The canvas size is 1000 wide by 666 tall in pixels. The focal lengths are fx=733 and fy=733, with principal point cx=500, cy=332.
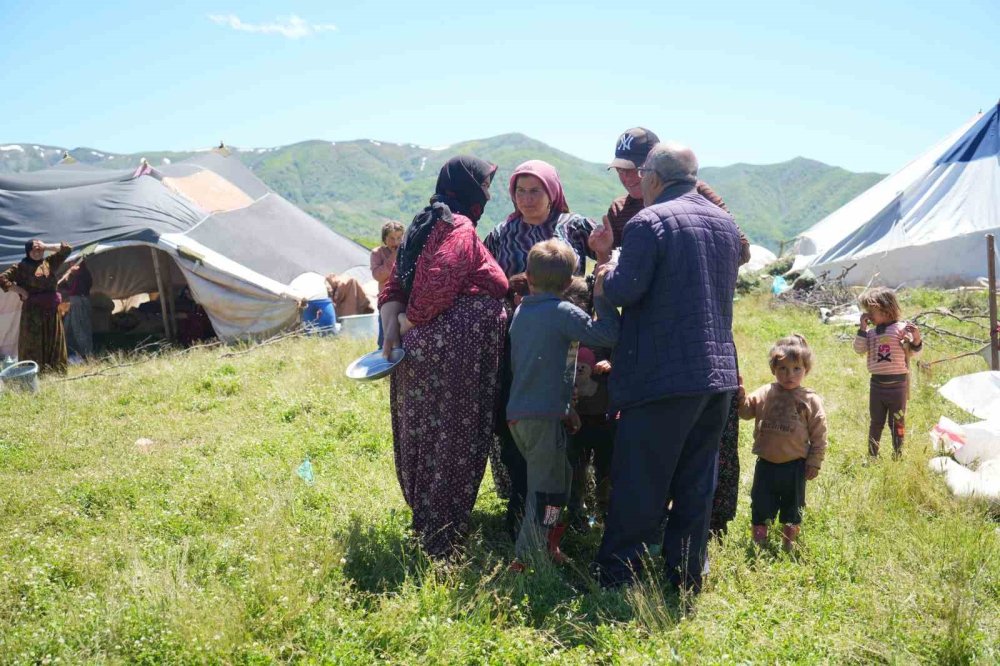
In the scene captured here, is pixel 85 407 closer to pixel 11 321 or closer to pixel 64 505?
pixel 64 505

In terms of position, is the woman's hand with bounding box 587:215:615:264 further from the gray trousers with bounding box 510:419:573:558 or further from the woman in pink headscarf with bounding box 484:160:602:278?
the gray trousers with bounding box 510:419:573:558

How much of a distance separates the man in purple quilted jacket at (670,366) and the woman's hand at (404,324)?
90 cm

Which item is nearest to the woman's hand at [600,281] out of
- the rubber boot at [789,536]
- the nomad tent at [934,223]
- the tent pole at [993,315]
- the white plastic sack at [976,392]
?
the rubber boot at [789,536]

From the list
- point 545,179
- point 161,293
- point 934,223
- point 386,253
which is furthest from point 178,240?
point 934,223

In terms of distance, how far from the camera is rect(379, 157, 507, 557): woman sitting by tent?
3203mm

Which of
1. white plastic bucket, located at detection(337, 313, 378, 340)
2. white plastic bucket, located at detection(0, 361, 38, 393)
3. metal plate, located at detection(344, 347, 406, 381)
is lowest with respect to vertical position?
white plastic bucket, located at detection(0, 361, 38, 393)

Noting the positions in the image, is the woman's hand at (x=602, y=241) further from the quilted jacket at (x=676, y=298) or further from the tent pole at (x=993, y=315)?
the tent pole at (x=993, y=315)

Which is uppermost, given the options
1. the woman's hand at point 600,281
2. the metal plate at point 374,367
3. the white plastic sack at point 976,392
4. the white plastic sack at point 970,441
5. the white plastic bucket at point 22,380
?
the woman's hand at point 600,281

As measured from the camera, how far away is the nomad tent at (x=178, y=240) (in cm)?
989

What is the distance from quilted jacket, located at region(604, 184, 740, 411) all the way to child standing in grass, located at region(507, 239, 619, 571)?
7.6 inches

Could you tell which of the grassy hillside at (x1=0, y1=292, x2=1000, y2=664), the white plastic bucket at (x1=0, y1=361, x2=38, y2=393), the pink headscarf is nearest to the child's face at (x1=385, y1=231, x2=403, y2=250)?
the grassy hillside at (x1=0, y1=292, x2=1000, y2=664)

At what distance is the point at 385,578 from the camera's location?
3.09 metres

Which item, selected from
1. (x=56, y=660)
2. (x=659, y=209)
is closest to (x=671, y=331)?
(x=659, y=209)

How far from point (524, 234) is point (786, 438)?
1.52m
